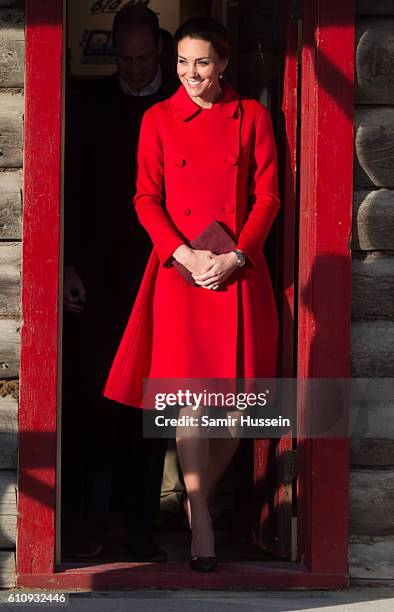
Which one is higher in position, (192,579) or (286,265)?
(286,265)

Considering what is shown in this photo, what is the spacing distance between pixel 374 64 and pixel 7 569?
230 cm

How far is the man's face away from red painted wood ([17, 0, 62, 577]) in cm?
44

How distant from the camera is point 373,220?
16.4ft

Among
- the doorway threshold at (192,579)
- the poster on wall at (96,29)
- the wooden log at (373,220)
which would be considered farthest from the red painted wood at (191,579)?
the poster on wall at (96,29)

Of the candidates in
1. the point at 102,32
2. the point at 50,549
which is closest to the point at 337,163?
the point at 50,549

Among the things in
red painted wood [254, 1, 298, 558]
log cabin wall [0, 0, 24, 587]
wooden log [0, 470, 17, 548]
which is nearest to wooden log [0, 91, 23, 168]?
Answer: log cabin wall [0, 0, 24, 587]

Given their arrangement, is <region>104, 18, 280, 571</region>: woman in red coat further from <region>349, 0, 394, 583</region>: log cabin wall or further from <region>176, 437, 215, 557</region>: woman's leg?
<region>349, 0, 394, 583</region>: log cabin wall

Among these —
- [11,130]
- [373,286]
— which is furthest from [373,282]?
[11,130]

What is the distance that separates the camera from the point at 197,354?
5008 mm

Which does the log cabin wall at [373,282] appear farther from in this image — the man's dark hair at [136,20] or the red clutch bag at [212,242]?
the man's dark hair at [136,20]

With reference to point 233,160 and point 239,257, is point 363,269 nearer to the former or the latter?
point 239,257

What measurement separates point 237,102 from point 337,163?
45 cm

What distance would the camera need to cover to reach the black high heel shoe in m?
5.02

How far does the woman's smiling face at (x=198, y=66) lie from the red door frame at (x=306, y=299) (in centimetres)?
36
